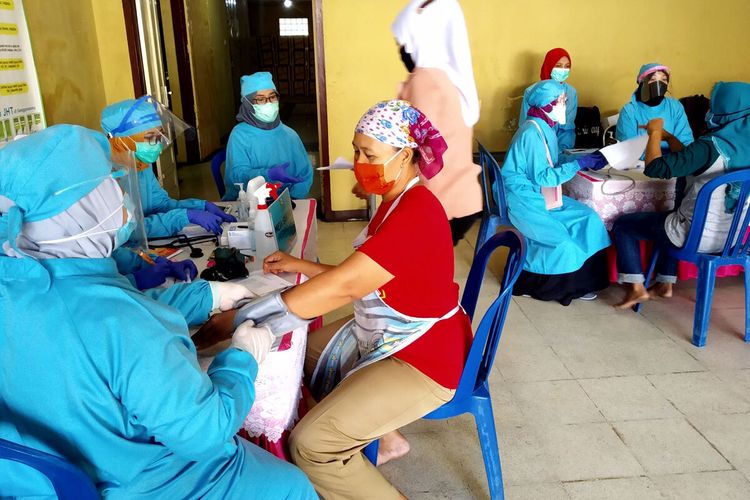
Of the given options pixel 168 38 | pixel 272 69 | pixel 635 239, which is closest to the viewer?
pixel 635 239

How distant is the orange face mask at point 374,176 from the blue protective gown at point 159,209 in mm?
934

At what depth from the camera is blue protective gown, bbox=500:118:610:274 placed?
2930 mm

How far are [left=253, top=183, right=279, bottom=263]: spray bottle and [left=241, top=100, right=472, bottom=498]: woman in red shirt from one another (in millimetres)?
415

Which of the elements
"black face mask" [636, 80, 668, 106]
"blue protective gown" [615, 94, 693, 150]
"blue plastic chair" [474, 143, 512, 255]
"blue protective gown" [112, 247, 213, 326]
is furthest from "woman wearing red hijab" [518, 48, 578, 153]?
"blue protective gown" [112, 247, 213, 326]

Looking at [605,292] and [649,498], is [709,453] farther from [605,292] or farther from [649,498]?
[605,292]

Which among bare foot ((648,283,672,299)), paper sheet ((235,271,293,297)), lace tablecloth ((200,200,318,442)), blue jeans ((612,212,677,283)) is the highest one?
paper sheet ((235,271,293,297))

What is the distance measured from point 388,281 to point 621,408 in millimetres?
1391

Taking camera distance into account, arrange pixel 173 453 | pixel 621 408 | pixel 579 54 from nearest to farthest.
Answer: pixel 173 453, pixel 621 408, pixel 579 54

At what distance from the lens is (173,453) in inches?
41.0

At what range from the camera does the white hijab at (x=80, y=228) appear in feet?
2.96

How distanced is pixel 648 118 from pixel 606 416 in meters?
2.27

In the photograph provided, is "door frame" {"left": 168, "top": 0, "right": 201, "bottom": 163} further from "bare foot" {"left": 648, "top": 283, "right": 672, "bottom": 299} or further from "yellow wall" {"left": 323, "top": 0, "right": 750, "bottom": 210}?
"bare foot" {"left": 648, "top": 283, "right": 672, "bottom": 299}

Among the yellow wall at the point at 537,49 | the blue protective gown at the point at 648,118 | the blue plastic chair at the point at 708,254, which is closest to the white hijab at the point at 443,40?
the blue plastic chair at the point at 708,254

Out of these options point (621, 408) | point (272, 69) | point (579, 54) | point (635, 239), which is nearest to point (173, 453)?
point (621, 408)
